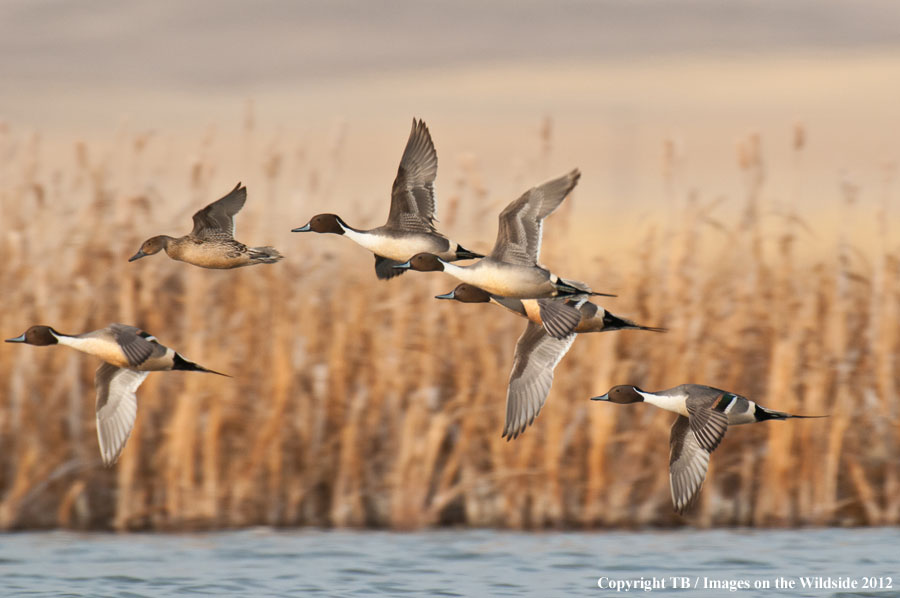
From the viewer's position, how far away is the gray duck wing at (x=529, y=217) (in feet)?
15.3

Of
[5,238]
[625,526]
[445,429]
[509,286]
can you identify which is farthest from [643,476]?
[5,238]

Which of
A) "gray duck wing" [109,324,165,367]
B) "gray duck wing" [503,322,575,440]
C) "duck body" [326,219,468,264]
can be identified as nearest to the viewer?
"gray duck wing" [109,324,165,367]

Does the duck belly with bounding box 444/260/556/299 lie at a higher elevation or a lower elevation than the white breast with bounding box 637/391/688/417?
higher

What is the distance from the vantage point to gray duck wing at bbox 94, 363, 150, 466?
4.47 m

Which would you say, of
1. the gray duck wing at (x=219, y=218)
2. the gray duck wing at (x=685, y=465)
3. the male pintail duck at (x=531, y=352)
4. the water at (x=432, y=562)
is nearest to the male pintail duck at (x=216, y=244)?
the gray duck wing at (x=219, y=218)

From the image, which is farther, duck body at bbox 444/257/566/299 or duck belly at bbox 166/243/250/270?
duck body at bbox 444/257/566/299

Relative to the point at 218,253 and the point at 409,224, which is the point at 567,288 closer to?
the point at 409,224

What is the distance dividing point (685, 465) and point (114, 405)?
2.07 m

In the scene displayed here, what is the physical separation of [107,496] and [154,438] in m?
0.42

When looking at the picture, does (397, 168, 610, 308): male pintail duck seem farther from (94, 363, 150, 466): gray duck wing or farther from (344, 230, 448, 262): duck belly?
(94, 363, 150, 466): gray duck wing

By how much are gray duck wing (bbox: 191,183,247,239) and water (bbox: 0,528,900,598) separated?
2.36m

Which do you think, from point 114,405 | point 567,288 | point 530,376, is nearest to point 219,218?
A: point 114,405

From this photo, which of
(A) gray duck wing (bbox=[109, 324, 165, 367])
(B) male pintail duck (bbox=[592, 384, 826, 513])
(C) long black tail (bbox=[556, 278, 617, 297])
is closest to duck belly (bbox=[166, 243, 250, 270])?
(A) gray duck wing (bbox=[109, 324, 165, 367])

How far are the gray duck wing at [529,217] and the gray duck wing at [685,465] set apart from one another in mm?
850
